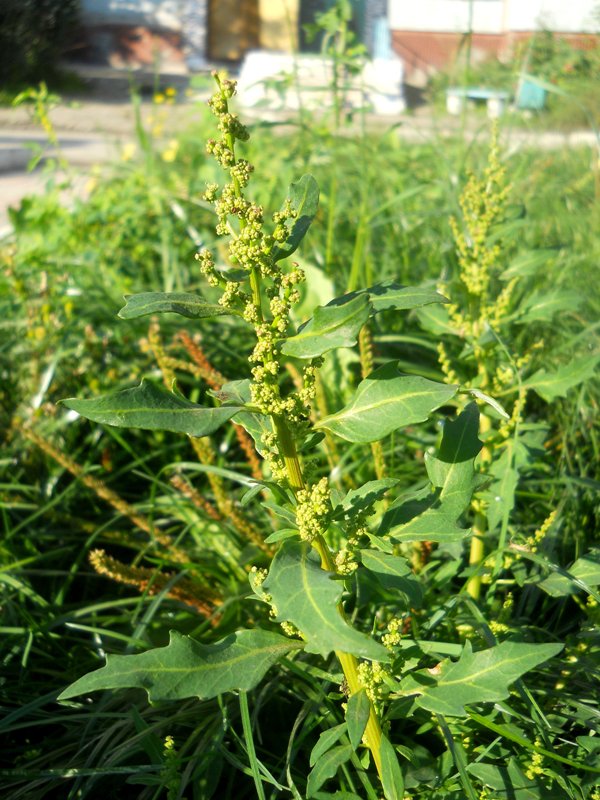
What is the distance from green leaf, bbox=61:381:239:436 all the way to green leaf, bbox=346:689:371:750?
448 mm

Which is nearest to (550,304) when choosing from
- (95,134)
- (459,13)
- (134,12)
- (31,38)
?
(95,134)

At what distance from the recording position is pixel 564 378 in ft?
5.69

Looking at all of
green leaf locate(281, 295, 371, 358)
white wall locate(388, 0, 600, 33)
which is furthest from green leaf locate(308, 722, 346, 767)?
white wall locate(388, 0, 600, 33)

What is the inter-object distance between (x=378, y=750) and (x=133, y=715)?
1.43 feet

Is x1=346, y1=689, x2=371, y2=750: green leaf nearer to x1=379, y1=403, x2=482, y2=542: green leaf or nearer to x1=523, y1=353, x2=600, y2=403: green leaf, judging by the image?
x1=379, y1=403, x2=482, y2=542: green leaf

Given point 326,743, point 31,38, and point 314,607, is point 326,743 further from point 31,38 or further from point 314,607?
point 31,38

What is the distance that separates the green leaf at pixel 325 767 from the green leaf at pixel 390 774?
5 cm

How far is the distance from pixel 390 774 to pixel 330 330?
2.14 ft

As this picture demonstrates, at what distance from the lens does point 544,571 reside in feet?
5.37

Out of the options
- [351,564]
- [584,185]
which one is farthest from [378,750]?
[584,185]

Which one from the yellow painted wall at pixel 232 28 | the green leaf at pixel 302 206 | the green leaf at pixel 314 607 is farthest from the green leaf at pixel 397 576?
the yellow painted wall at pixel 232 28

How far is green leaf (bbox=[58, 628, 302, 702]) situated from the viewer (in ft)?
3.59

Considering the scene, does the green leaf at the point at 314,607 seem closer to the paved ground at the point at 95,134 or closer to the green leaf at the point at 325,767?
the green leaf at the point at 325,767

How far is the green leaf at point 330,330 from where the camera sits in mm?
1071
